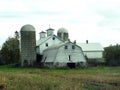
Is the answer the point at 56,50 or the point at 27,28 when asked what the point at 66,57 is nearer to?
the point at 56,50

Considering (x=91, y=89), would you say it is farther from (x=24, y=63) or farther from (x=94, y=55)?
(x=94, y=55)

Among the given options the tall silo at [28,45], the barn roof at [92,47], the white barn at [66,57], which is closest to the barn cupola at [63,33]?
the barn roof at [92,47]

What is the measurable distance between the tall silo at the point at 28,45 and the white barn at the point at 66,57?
5024mm

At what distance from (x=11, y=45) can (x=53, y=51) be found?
2706 cm

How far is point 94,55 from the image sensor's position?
9662 cm

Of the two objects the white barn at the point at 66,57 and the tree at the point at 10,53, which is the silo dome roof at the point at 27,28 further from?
the tree at the point at 10,53

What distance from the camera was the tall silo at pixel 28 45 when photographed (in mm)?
84438

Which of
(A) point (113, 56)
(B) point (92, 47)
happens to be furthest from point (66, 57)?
(B) point (92, 47)

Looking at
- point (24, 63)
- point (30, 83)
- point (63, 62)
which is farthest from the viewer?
point (24, 63)

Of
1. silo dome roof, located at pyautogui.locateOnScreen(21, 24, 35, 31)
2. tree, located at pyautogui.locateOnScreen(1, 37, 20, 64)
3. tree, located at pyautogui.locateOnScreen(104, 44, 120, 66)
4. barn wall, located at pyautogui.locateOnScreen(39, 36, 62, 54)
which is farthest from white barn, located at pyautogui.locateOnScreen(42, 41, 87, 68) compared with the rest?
tree, located at pyautogui.locateOnScreen(1, 37, 20, 64)

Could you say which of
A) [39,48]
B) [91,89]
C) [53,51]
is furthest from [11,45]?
[91,89]

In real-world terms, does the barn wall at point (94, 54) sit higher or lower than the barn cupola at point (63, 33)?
lower

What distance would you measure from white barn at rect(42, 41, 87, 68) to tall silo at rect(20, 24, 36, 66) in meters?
5.02

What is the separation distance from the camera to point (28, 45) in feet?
281
